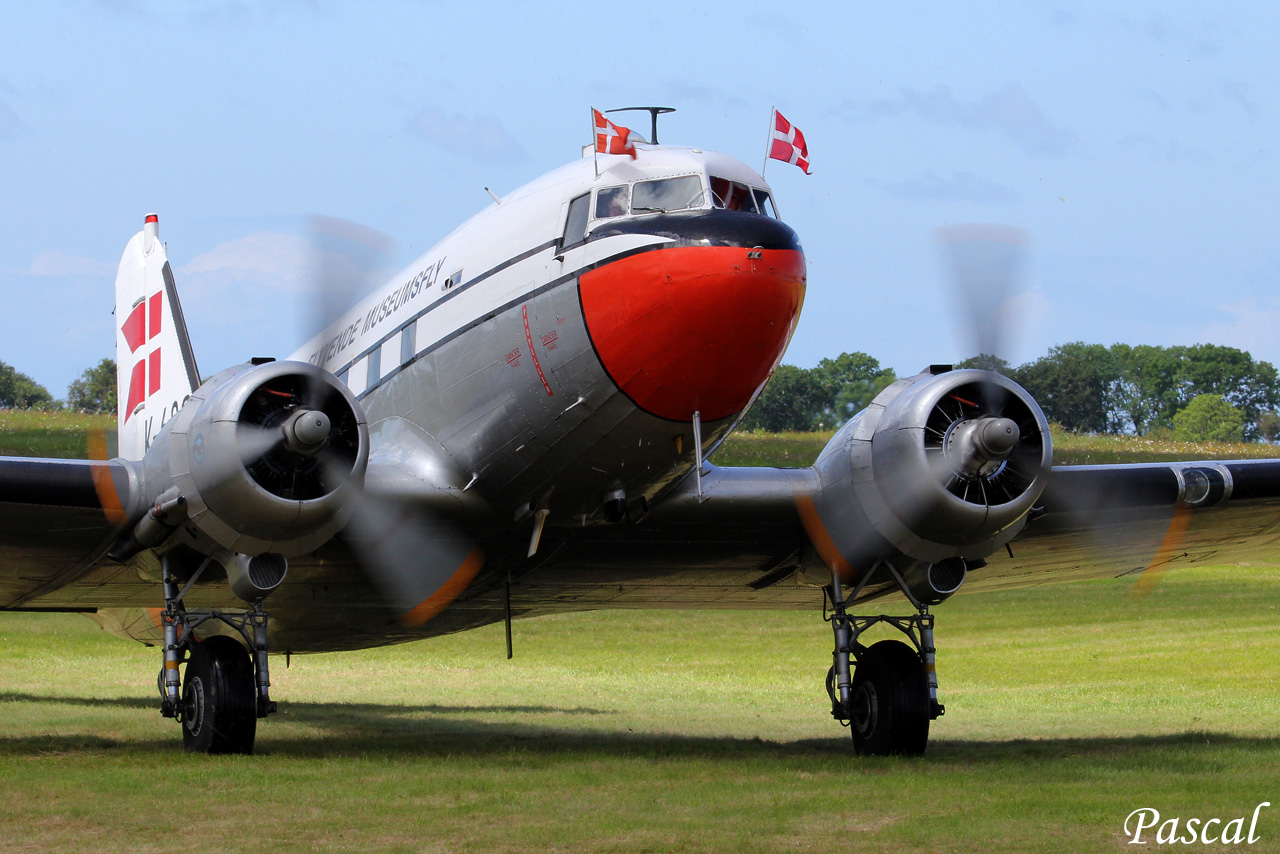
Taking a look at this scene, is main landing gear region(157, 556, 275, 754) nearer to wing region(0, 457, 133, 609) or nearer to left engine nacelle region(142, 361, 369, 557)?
wing region(0, 457, 133, 609)

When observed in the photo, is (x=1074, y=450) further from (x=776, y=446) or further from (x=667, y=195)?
(x=667, y=195)

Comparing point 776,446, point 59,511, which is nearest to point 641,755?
point 59,511

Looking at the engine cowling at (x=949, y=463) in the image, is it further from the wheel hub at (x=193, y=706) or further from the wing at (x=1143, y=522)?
the wheel hub at (x=193, y=706)

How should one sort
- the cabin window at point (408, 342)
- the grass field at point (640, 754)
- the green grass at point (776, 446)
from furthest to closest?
1. the green grass at point (776, 446)
2. the cabin window at point (408, 342)
3. the grass field at point (640, 754)

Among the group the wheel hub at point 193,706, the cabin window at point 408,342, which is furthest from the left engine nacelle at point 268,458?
the cabin window at point 408,342

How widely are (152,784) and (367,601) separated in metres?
4.18

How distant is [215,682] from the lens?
10734mm

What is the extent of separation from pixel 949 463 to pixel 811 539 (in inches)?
85.4

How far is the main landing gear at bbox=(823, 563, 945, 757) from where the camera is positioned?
11273 mm

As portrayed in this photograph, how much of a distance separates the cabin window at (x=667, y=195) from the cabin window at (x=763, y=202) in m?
0.62

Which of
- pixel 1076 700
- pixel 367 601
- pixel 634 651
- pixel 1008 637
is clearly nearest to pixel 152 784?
pixel 367 601

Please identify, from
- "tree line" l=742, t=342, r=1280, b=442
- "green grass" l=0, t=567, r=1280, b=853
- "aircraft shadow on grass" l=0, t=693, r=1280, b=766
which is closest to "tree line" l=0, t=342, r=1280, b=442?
"tree line" l=742, t=342, r=1280, b=442

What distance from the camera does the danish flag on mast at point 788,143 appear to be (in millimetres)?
11031

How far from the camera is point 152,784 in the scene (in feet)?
30.1
